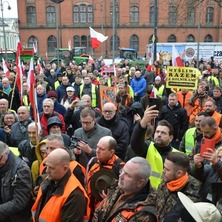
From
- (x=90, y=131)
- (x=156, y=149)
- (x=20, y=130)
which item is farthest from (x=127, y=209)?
(x=20, y=130)

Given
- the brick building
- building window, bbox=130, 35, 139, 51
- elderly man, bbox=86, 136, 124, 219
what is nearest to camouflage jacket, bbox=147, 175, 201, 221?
elderly man, bbox=86, 136, 124, 219

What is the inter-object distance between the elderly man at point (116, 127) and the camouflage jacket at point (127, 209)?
241 centimetres

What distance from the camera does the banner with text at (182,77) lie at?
24.9 feet

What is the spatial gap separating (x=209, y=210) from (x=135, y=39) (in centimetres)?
4612

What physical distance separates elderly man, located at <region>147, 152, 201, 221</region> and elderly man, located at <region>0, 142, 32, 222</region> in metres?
1.46

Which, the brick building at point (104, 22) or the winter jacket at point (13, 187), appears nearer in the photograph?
the winter jacket at point (13, 187)

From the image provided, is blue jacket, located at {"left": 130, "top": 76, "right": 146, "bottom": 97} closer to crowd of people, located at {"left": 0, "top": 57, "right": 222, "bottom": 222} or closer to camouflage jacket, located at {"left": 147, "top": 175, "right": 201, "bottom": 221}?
crowd of people, located at {"left": 0, "top": 57, "right": 222, "bottom": 222}

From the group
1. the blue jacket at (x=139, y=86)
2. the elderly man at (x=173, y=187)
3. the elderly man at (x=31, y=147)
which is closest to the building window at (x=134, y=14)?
the blue jacket at (x=139, y=86)

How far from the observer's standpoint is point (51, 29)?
46.5 m

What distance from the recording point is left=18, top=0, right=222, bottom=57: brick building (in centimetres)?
4578

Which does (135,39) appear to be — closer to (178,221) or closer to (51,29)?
(51,29)

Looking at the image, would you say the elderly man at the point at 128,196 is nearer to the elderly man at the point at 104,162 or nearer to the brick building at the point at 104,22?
the elderly man at the point at 104,162

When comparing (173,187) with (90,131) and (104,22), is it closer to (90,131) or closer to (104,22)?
(90,131)

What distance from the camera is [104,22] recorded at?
151 ft
